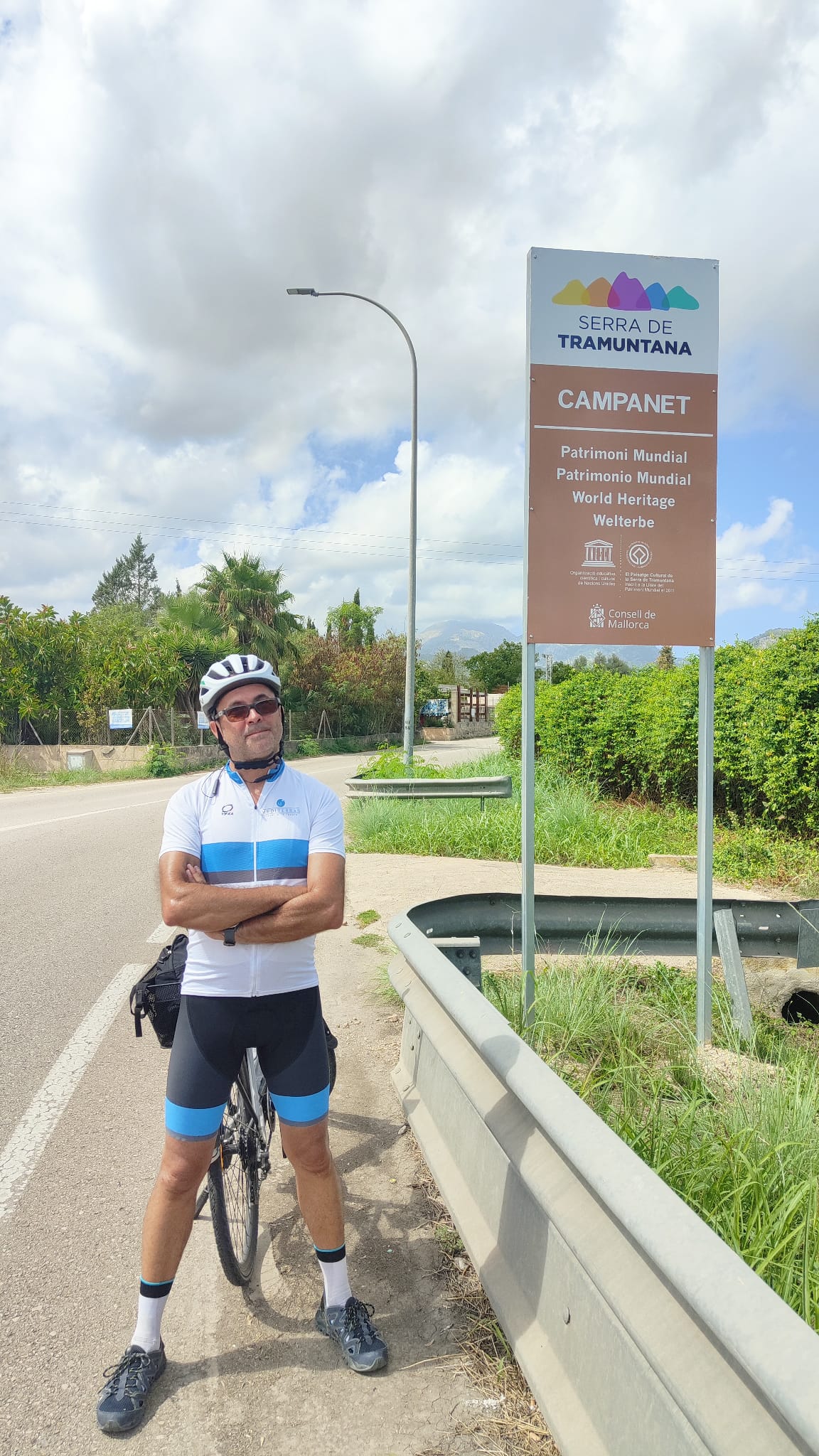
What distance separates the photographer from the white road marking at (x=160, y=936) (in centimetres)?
761

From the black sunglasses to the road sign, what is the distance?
2041mm

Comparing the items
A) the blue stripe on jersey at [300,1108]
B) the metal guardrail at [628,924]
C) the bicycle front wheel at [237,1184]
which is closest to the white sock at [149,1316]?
the bicycle front wheel at [237,1184]

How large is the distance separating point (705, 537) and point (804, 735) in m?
5.65

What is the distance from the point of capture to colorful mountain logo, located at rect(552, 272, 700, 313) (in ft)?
15.5

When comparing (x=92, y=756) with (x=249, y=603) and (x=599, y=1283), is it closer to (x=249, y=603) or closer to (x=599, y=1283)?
(x=249, y=603)

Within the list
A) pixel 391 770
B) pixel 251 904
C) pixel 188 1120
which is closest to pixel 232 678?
pixel 251 904

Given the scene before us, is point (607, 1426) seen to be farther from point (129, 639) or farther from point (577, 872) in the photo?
Answer: point (129, 639)

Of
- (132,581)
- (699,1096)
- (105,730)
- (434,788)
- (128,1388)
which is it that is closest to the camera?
(128,1388)

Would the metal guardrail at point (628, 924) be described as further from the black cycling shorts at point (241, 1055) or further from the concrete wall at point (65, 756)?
the concrete wall at point (65, 756)

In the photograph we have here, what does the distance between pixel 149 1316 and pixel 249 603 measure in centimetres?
3703

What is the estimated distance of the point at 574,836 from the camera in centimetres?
1098

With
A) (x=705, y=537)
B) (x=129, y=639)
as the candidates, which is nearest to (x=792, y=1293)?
(x=705, y=537)

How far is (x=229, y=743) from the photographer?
2842 millimetres

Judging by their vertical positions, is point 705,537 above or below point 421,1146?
above
